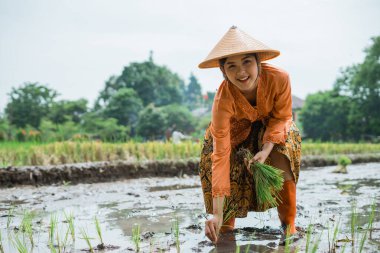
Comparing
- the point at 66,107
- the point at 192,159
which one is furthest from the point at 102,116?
the point at 192,159

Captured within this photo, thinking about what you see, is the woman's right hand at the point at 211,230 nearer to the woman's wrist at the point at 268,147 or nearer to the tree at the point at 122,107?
the woman's wrist at the point at 268,147

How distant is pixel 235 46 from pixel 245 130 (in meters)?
0.63

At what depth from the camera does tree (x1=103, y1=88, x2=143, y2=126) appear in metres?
29.7

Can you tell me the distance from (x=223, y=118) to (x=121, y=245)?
0.86m

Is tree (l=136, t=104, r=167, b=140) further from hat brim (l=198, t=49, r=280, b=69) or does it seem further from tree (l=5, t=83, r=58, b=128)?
hat brim (l=198, t=49, r=280, b=69)

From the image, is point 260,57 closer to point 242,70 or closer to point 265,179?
point 242,70

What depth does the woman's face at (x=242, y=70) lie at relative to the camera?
6.78 ft

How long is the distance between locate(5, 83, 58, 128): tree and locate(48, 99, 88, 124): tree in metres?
0.54

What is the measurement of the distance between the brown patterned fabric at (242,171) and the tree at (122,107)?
90.3ft

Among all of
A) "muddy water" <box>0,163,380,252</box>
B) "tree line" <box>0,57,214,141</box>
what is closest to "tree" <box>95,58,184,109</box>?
"tree line" <box>0,57,214,141</box>

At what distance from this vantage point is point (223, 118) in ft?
7.14

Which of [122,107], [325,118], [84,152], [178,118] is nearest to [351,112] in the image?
[325,118]

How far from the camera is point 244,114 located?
234 cm

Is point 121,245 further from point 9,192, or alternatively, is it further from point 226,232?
point 9,192
